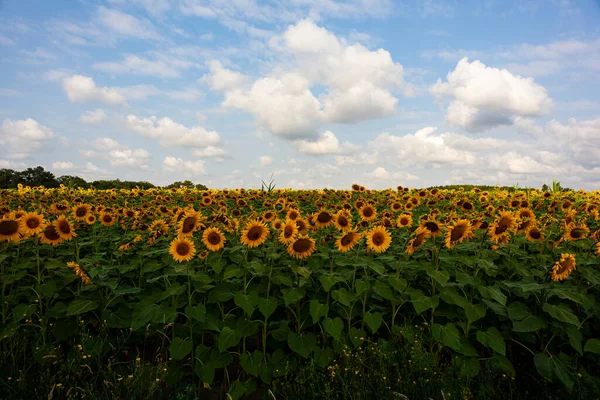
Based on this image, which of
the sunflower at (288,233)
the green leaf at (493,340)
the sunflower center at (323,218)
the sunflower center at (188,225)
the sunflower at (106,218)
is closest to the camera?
the green leaf at (493,340)

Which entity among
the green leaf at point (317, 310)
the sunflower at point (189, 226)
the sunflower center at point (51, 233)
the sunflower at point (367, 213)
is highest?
the sunflower at point (367, 213)

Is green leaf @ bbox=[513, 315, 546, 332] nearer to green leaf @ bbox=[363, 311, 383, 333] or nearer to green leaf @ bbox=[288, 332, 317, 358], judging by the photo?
green leaf @ bbox=[363, 311, 383, 333]

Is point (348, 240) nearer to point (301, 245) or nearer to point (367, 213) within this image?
point (301, 245)

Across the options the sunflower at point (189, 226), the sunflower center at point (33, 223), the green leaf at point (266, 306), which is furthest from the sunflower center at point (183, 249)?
the sunflower center at point (33, 223)

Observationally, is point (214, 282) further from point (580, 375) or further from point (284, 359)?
point (580, 375)

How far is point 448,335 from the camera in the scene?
13.9ft

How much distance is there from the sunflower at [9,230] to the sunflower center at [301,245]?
10.5 feet

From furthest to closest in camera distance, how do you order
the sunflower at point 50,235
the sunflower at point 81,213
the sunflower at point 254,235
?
the sunflower at point 81,213 < the sunflower at point 50,235 < the sunflower at point 254,235

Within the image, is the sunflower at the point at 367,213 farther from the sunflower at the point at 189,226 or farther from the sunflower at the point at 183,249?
the sunflower at the point at 183,249

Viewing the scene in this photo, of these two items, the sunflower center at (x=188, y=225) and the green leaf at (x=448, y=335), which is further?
the sunflower center at (x=188, y=225)

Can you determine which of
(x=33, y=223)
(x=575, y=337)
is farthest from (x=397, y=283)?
(x=33, y=223)

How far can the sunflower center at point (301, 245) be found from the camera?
14.8ft

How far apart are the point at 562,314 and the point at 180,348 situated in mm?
3761

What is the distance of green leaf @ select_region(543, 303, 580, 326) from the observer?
13.5 ft
